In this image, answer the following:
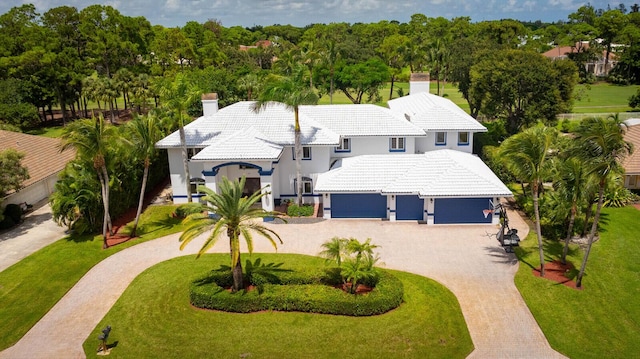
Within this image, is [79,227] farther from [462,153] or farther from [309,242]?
[462,153]

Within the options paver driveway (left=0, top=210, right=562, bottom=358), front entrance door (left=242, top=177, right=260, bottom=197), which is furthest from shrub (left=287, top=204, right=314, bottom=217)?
front entrance door (left=242, top=177, right=260, bottom=197)

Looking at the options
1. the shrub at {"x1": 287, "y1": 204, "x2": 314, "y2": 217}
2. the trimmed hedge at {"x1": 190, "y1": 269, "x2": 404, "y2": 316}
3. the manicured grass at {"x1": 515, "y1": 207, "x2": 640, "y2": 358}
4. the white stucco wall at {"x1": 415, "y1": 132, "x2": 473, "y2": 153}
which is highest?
the white stucco wall at {"x1": 415, "y1": 132, "x2": 473, "y2": 153}

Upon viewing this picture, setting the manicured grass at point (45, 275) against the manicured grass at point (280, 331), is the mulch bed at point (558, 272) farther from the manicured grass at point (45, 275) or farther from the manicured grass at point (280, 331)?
the manicured grass at point (45, 275)

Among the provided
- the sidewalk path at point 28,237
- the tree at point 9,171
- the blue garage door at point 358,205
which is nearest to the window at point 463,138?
the blue garage door at point 358,205

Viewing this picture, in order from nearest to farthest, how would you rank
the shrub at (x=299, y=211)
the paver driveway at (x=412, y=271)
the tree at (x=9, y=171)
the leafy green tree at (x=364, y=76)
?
the paver driveway at (x=412, y=271) < the tree at (x=9, y=171) < the shrub at (x=299, y=211) < the leafy green tree at (x=364, y=76)

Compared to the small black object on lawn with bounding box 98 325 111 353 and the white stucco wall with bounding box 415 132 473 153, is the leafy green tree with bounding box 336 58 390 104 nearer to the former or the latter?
the white stucco wall with bounding box 415 132 473 153
